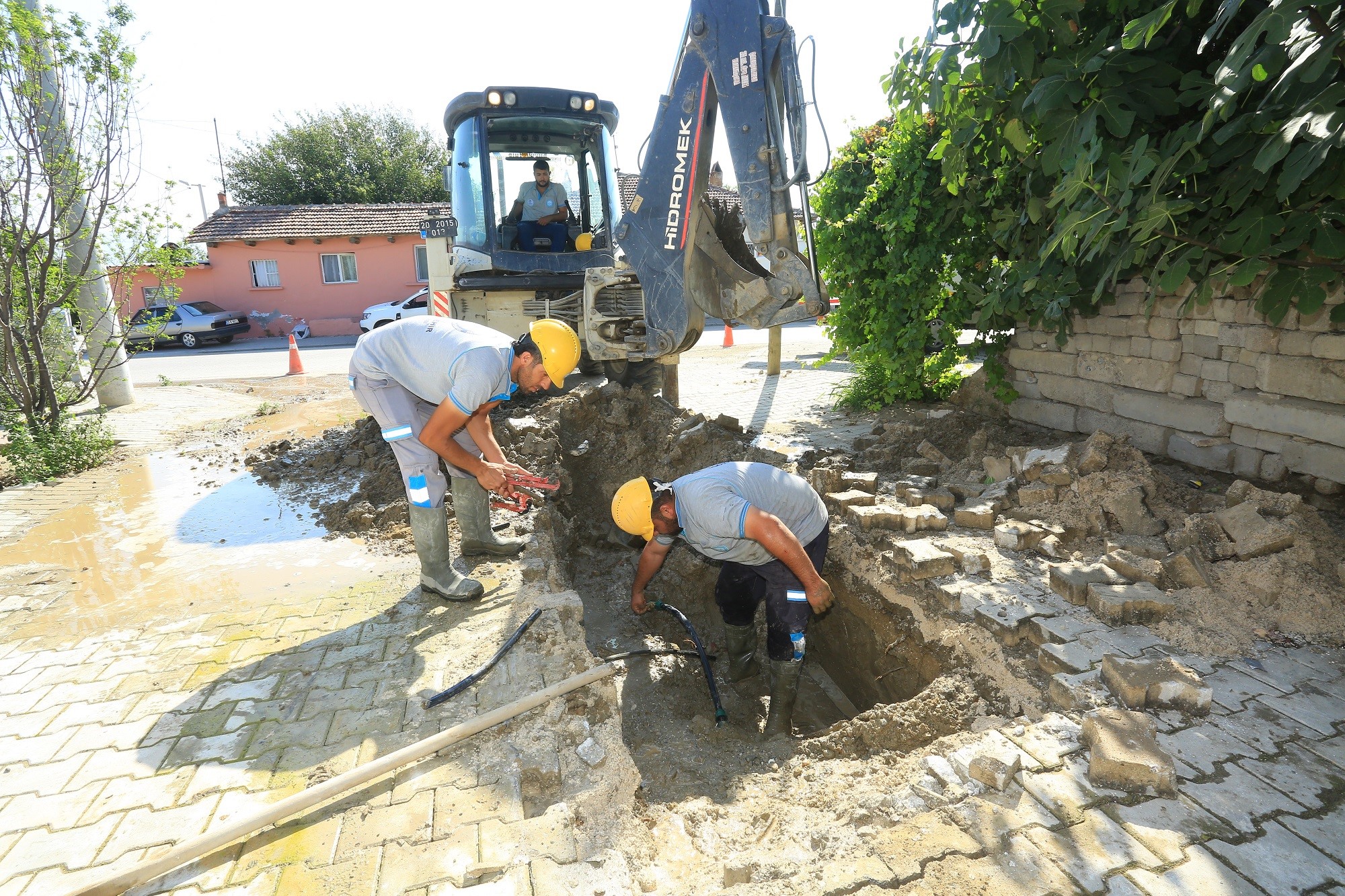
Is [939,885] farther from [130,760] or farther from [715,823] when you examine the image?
[130,760]

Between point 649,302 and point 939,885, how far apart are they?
444 centimetres

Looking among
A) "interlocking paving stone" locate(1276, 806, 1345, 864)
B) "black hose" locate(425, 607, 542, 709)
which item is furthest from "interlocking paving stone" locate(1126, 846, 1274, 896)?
"black hose" locate(425, 607, 542, 709)

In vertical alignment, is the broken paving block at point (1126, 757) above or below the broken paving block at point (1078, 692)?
above

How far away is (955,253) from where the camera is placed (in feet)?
21.9

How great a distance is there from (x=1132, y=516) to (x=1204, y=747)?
6.49ft

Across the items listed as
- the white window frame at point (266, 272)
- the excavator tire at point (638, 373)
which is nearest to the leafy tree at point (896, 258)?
the excavator tire at point (638, 373)

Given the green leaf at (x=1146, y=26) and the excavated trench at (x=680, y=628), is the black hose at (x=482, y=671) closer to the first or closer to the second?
the excavated trench at (x=680, y=628)

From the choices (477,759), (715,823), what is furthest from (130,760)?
(715,823)

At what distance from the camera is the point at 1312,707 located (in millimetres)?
2775

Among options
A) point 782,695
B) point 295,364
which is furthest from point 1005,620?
point 295,364

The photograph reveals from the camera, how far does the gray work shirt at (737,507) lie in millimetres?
3398

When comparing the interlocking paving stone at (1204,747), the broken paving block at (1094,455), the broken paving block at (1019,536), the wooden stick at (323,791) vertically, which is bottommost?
the wooden stick at (323,791)

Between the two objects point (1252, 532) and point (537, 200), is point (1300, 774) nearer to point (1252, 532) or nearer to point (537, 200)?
point (1252, 532)

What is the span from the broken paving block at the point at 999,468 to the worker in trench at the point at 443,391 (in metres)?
3.08
